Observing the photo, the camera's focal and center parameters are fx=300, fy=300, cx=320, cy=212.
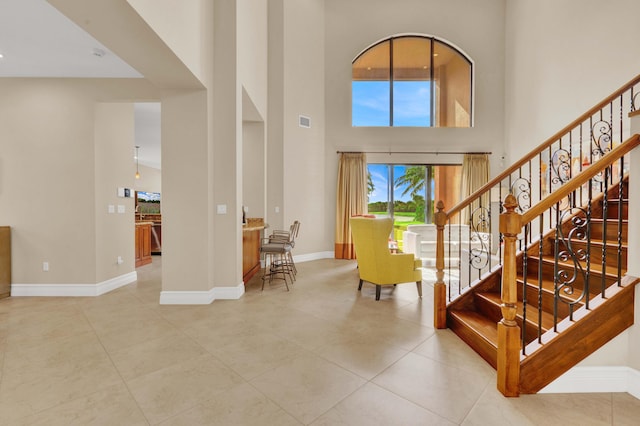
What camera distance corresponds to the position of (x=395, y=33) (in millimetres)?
7512

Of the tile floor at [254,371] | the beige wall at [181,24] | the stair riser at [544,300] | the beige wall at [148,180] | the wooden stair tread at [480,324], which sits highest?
the beige wall at [181,24]

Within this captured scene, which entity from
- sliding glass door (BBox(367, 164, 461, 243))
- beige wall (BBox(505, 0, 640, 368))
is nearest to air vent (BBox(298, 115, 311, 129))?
sliding glass door (BBox(367, 164, 461, 243))

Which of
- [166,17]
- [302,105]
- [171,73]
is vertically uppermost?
[302,105]

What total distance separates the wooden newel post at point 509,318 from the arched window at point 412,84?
6152 mm

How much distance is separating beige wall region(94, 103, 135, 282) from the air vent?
10.9 feet

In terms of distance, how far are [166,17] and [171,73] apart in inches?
27.4

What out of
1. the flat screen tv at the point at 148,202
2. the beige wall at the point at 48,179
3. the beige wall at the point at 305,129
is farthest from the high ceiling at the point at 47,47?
the flat screen tv at the point at 148,202

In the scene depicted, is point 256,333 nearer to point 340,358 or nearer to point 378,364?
point 340,358

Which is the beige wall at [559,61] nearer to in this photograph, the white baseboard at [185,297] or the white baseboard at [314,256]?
the white baseboard at [314,256]

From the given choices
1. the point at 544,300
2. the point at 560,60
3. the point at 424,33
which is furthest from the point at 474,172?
the point at 544,300

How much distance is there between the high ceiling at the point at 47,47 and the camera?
2.78 m

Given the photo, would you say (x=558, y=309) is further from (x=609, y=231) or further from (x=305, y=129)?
(x=305, y=129)

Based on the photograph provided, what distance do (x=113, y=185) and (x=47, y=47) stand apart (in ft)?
6.07

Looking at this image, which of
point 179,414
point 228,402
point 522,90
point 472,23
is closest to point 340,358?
point 228,402
